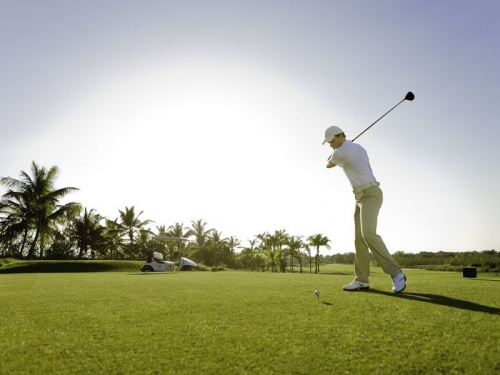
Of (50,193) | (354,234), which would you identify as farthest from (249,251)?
(354,234)

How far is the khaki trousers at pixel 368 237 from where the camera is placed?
15.2 ft

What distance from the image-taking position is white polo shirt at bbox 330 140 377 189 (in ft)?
16.0

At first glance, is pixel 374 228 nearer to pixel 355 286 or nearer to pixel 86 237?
pixel 355 286

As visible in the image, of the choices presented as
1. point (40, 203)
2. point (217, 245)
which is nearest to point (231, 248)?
point (217, 245)

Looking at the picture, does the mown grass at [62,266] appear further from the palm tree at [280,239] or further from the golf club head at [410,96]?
the palm tree at [280,239]

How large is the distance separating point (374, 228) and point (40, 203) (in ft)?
124

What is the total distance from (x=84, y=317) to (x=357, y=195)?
3850mm

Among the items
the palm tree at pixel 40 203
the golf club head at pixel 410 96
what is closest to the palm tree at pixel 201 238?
the palm tree at pixel 40 203

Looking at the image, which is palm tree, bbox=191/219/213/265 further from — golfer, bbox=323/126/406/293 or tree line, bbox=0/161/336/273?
golfer, bbox=323/126/406/293

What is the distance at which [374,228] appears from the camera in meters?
4.73

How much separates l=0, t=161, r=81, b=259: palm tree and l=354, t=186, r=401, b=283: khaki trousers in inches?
1422

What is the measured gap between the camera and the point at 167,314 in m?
3.06

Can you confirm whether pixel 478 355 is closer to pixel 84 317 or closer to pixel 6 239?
pixel 84 317

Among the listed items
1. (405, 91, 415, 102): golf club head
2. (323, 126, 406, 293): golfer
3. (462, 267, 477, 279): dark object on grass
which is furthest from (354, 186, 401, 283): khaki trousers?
(462, 267, 477, 279): dark object on grass
